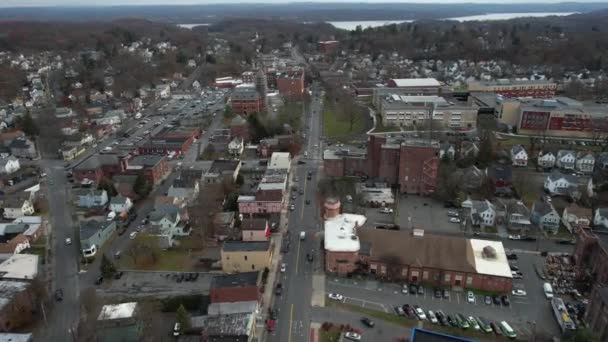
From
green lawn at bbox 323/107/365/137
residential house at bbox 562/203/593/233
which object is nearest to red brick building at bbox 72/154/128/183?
green lawn at bbox 323/107/365/137

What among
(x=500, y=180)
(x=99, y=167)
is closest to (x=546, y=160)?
(x=500, y=180)

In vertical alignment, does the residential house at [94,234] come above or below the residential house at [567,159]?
below

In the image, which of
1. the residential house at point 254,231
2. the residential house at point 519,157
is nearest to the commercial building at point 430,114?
the residential house at point 519,157

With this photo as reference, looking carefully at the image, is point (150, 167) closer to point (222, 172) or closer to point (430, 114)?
point (222, 172)

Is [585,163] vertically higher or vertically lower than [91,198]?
higher

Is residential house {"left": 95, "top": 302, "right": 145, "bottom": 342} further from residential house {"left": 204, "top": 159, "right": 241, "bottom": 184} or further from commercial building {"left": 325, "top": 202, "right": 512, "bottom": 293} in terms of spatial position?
residential house {"left": 204, "top": 159, "right": 241, "bottom": 184}

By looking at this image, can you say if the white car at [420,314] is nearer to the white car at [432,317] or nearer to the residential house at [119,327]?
the white car at [432,317]
